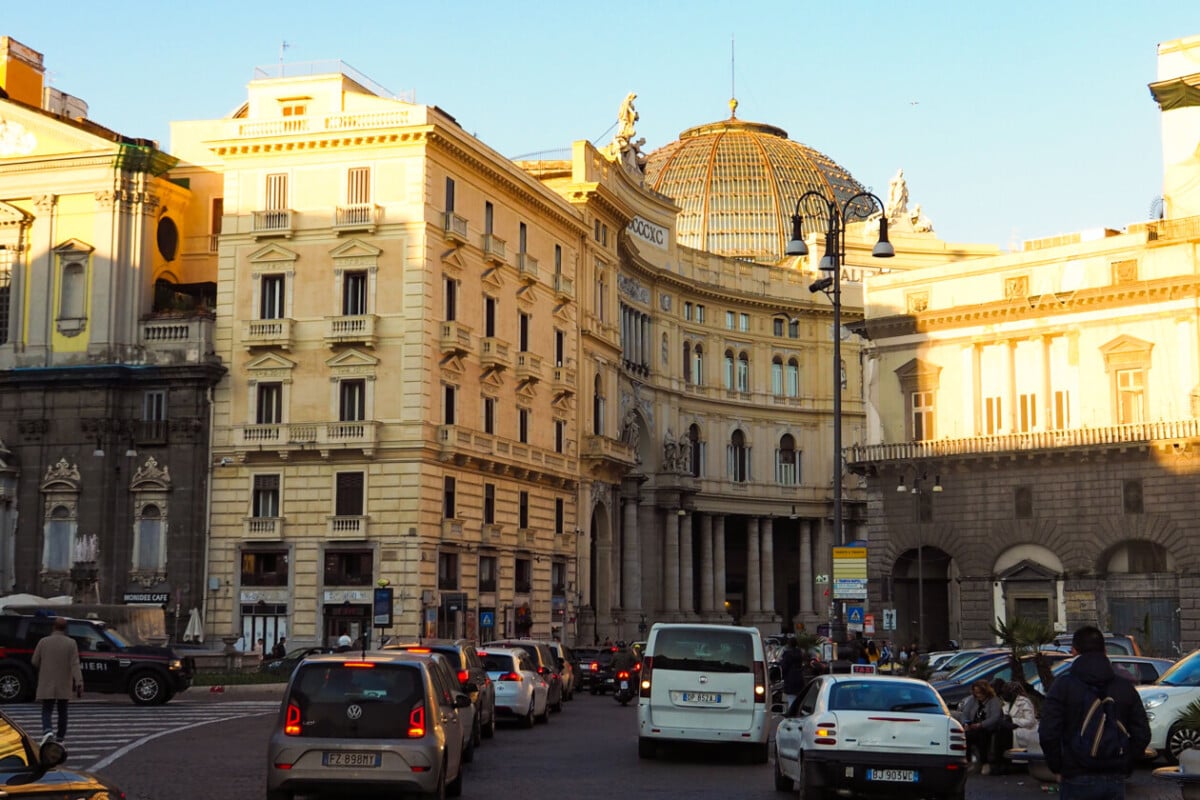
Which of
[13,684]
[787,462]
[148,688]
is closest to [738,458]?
[787,462]

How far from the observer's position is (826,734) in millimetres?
19078

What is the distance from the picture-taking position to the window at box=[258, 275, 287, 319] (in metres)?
61.5

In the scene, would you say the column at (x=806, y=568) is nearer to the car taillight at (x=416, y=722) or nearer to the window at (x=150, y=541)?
the window at (x=150, y=541)

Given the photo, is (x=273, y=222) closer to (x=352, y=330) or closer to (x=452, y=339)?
(x=352, y=330)

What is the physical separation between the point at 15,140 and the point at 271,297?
12588 mm

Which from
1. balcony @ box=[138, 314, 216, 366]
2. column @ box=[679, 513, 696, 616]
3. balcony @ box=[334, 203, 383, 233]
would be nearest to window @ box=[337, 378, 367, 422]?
balcony @ box=[138, 314, 216, 366]

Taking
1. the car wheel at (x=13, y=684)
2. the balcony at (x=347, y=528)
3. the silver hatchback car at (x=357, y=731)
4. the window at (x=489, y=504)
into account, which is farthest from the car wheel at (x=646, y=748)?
the window at (x=489, y=504)

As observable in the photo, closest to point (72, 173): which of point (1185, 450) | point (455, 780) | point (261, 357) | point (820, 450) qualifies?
point (261, 357)

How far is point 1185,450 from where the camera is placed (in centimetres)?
5753

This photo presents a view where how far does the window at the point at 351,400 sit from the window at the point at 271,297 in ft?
12.6

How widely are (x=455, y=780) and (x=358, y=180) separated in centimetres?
4417

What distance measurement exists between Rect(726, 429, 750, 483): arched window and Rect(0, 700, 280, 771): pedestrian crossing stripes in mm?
62622

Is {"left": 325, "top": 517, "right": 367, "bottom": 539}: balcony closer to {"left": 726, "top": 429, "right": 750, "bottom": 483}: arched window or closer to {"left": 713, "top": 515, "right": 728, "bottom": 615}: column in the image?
{"left": 713, "top": 515, "right": 728, "bottom": 615}: column

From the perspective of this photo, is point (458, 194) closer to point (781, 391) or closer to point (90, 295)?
→ point (90, 295)
